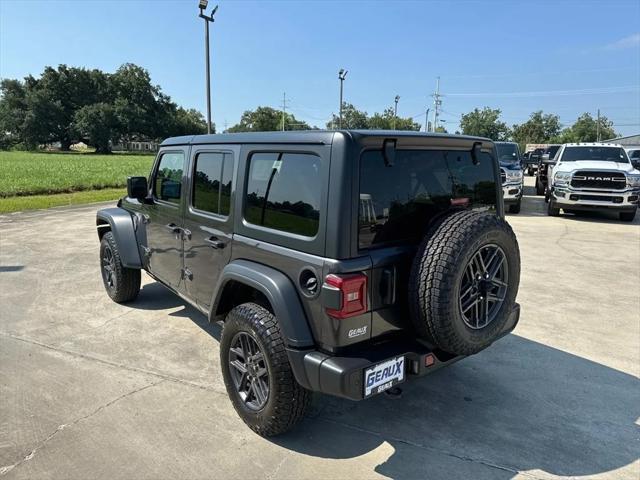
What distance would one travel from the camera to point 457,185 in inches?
119

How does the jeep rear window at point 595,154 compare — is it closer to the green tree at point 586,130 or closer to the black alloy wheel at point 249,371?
the black alloy wheel at point 249,371

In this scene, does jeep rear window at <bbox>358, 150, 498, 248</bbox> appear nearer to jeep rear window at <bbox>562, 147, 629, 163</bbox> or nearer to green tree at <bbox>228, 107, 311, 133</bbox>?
jeep rear window at <bbox>562, 147, 629, 163</bbox>

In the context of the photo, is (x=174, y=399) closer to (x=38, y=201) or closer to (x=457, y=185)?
(x=457, y=185)

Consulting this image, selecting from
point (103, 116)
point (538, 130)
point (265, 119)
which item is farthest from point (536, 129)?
point (103, 116)

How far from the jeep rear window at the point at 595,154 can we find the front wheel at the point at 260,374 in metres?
12.3

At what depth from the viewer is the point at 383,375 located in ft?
8.08

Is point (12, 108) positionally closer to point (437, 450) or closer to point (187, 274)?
point (187, 274)

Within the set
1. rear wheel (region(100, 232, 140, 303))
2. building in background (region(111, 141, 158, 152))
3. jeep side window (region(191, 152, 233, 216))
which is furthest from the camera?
building in background (region(111, 141, 158, 152))

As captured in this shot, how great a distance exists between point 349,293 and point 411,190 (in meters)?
0.78

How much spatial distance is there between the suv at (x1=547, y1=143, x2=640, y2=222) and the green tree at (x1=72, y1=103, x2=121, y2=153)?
84360mm

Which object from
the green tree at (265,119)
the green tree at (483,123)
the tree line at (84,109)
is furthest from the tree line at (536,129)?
the tree line at (84,109)

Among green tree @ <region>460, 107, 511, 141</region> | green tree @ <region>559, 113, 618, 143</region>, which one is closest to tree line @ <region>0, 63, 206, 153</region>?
green tree @ <region>460, 107, 511, 141</region>

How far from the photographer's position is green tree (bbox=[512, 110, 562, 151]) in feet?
284

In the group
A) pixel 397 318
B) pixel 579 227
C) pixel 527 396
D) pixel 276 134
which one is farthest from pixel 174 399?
pixel 579 227
